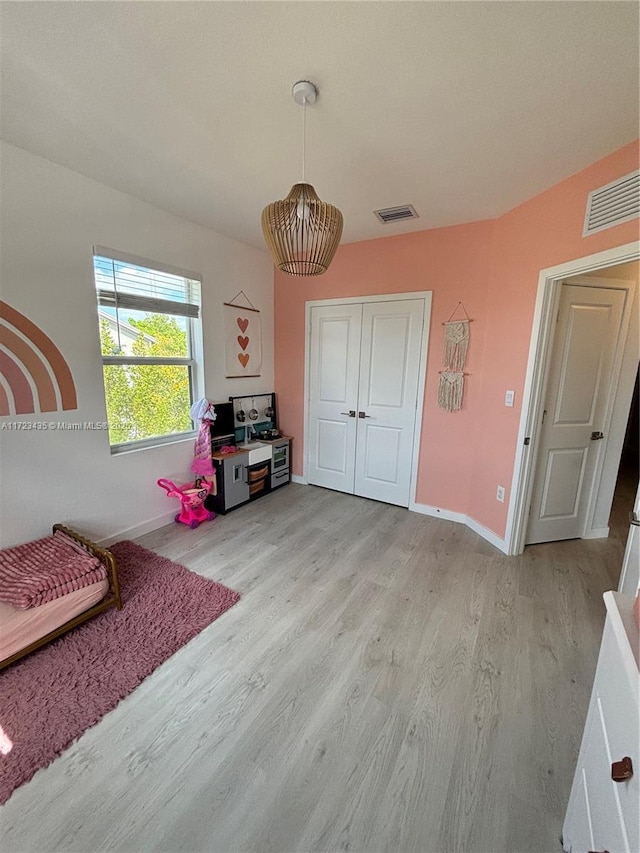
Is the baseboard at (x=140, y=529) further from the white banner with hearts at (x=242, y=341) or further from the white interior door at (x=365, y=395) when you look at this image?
the white interior door at (x=365, y=395)

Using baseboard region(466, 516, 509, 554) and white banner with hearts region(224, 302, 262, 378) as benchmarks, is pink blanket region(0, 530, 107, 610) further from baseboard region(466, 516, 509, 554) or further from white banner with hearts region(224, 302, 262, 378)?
baseboard region(466, 516, 509, 554)

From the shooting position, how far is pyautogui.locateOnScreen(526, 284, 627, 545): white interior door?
8.12 ft

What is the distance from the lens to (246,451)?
337 cm

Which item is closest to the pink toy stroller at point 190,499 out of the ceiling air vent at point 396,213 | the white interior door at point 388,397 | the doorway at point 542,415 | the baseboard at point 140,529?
the baseboard at point 140,529

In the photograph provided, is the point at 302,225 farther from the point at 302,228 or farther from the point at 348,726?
the point at 348,726

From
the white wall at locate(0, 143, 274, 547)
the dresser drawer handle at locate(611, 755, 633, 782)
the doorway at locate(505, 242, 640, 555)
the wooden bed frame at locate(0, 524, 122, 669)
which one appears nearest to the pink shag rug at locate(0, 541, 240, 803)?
the wooden bed frame at locate(0, 524, 122, 669)

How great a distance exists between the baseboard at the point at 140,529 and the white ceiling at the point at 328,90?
2517 mm

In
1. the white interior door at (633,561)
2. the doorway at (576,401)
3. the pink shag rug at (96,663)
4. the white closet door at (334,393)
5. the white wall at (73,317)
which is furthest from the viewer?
the white closet door at (334,393)

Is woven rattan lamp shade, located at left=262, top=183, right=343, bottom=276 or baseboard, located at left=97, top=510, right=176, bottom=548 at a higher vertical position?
woven rattan lamp shade, located at left=262, top=183, right=343, bottom=276

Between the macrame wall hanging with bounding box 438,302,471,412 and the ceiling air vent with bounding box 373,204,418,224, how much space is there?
82 cm

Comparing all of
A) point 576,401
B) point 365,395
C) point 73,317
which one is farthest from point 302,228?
point 576,401

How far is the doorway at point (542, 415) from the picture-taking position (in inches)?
90.6

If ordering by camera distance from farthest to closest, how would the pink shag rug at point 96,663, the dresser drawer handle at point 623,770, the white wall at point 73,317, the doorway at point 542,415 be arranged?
1. the doorway at point 542,415
2. the white wall at point 73,317
3. the pink shag rug at point 96,663
4. the dresser drawer handle at point 623,770

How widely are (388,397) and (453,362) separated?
68cm
